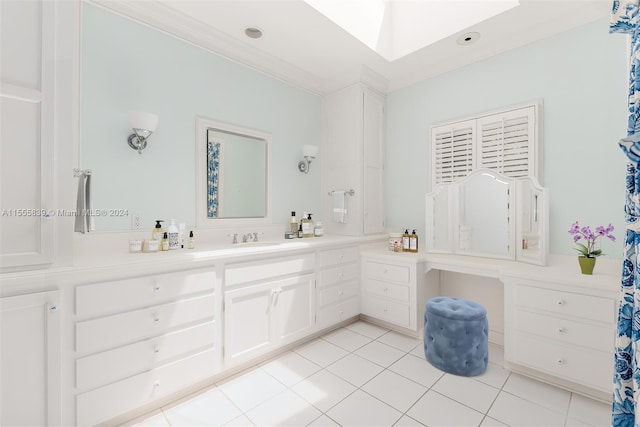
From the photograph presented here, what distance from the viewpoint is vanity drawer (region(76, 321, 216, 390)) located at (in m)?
1.44

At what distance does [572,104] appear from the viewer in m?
2.24

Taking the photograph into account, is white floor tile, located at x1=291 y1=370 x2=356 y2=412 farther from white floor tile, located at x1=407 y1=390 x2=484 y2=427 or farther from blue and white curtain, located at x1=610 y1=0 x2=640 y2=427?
blue and white curtain, located at x1=610 y1=0 x2=640 y2=427

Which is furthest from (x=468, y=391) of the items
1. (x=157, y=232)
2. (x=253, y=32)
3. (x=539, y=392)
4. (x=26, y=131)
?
(x=253, y=32)

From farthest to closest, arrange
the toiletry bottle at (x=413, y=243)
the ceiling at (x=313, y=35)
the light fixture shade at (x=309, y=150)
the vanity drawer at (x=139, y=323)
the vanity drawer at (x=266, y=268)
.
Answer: the light fixture shade at (x=309, y=150) < the toiletry bottle at (x=413, y=243) < the ceiling at (x=313, y=35) < the vanity drawer at (x=266, y=268) < the vanity drawer at (x=139, y=323)

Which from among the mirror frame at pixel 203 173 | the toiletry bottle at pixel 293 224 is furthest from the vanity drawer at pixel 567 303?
the mirror frame at pixel 203 173

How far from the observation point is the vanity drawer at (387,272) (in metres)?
2.63

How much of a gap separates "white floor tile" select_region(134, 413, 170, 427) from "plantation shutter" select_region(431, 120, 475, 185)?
10.1 feet

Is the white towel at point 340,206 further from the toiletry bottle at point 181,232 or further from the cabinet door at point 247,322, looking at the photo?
the toiletry bottle at point 181,232

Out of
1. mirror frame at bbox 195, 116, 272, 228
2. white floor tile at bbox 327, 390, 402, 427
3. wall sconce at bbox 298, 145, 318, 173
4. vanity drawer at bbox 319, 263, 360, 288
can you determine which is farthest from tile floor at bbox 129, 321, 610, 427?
wall sconce at bbox 298, 145, 318, 173

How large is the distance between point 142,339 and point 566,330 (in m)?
2.72

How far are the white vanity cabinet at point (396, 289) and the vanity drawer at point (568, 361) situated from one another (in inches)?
32.0

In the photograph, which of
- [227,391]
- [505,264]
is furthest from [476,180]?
[227,391]

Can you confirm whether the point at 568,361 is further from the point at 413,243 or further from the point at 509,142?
the point at 509,142

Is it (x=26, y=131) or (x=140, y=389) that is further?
(x=140, y=389)
